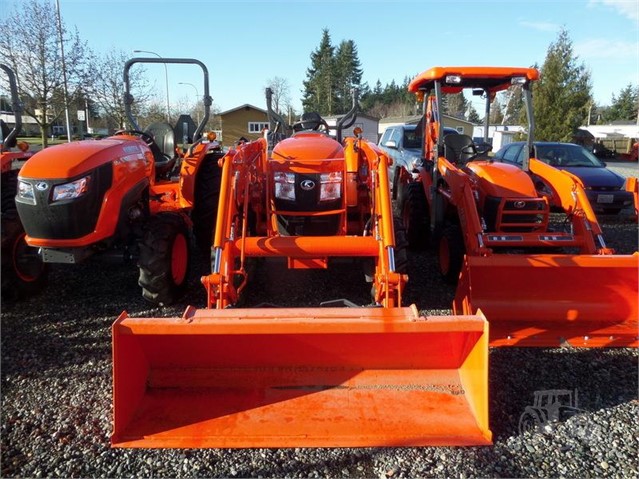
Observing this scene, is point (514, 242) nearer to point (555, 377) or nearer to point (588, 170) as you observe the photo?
point (555, 377)

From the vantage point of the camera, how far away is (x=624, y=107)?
54438mm

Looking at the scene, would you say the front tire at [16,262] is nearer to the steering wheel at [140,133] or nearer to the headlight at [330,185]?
the steering wheel at [140,133]

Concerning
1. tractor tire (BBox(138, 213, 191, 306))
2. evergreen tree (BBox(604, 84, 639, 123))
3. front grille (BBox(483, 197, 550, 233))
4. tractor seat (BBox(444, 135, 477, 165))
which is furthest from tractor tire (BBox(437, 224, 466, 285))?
evergreen tree (BBox(604, 84, 639, 123))

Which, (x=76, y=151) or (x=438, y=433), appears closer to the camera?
(x=438, y=433)

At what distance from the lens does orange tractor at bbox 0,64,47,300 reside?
459 cm

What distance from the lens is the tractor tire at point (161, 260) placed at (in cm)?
436

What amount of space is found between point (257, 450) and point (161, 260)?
2247mm

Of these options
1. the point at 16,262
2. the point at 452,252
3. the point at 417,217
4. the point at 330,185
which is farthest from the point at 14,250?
the point at 417,217

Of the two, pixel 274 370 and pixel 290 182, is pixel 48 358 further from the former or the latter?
pixel 290 182

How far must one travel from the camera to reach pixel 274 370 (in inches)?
120

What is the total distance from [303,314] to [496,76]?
4396mm

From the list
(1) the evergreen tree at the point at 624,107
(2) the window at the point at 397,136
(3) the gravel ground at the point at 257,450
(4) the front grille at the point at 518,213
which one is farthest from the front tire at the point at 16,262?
(1) the evergreen tree at the point at 624,107

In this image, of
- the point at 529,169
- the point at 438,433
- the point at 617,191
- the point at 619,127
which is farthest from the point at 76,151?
the point at 619,127

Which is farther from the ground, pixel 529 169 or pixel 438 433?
pixel 529 169
